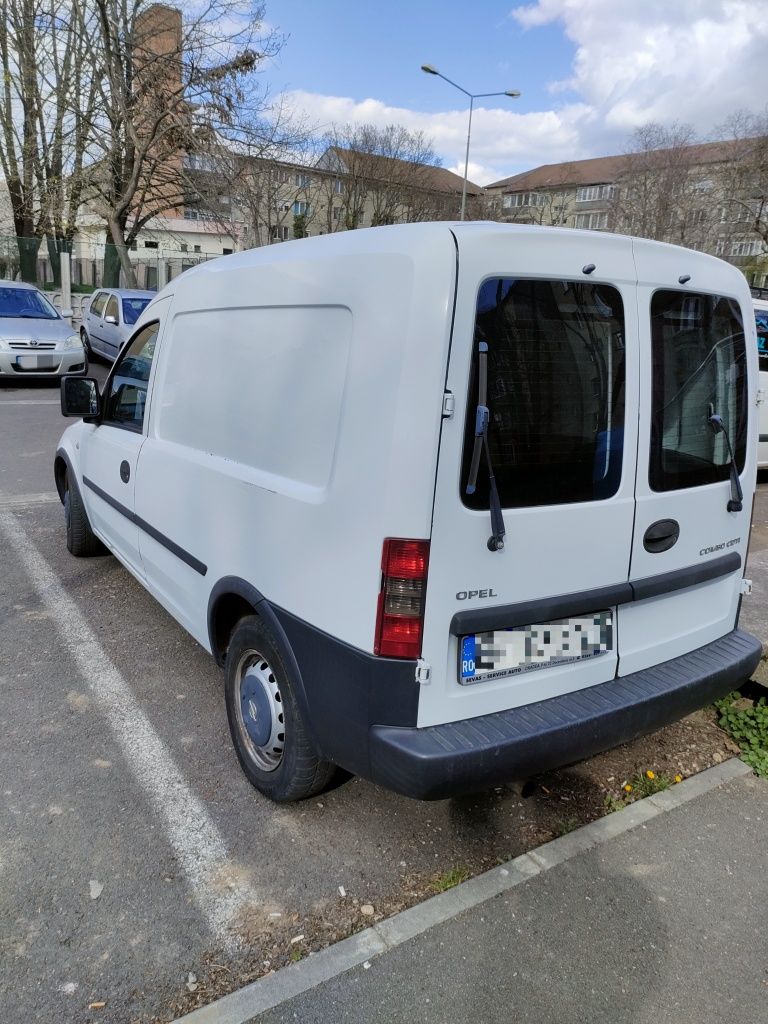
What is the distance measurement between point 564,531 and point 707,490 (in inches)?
30.6

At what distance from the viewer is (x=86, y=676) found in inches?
141

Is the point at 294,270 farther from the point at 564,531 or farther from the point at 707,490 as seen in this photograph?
the point at 707,490

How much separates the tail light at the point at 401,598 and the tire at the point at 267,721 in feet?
1.73

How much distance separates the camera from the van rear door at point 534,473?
1.94 meters

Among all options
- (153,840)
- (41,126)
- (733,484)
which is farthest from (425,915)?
(41,126)

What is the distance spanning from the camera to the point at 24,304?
13156 millimetres

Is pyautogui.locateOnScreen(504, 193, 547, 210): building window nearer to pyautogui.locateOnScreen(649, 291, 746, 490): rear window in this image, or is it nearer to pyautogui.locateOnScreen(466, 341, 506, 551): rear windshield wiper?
pyautogui.locateOnScreen(649, 291, 746, 490): rear window

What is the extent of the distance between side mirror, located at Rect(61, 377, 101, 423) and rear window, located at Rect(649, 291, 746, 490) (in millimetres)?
3147

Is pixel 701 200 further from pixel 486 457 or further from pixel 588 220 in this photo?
pixel 486 457

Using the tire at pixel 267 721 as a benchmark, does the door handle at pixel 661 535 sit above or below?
above

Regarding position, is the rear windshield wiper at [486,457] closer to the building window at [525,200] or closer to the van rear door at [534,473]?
the van rear door at [534,473]

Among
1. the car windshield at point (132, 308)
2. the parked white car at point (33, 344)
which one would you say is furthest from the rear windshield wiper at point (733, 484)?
the car windshield at point (132, 308)

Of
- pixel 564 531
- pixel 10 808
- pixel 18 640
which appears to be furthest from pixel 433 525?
pixel 18 640

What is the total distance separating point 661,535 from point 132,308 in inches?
535
